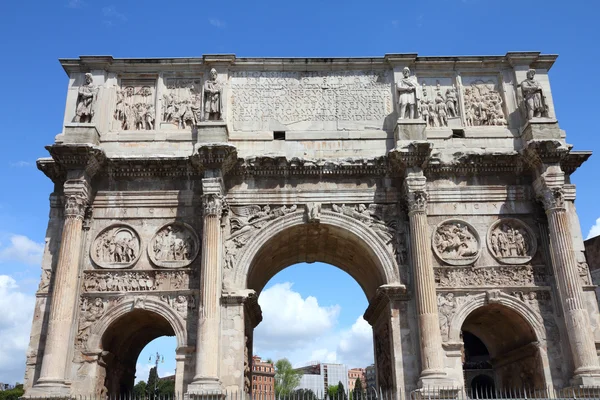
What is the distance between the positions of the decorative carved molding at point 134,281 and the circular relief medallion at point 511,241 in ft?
22.6

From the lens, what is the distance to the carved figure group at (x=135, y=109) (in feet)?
43.9

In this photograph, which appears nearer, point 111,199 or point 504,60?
point 111,199

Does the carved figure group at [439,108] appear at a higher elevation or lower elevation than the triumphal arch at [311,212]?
higher

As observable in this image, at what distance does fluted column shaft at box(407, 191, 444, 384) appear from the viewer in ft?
35.4

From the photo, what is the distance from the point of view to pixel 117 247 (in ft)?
40.2

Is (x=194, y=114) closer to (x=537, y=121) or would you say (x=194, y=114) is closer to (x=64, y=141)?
(x=64, y=141)

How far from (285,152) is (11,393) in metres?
40.3

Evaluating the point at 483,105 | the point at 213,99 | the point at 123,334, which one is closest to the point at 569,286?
the point at 483,105

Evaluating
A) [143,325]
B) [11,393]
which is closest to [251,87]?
[143,325]

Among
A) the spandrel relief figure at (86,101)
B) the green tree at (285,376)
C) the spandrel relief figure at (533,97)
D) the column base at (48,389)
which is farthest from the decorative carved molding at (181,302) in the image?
the green tree at (285,376)

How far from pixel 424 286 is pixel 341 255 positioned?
3320mm

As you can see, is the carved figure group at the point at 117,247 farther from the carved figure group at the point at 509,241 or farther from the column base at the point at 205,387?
the carved figure group at the point at 509,241

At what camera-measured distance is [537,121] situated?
12.7 metres

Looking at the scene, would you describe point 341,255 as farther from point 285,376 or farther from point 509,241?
point 285,376
